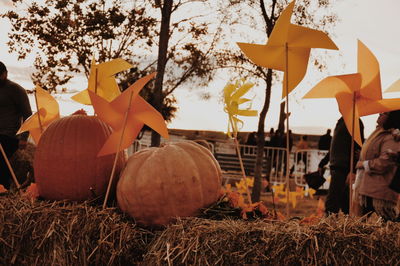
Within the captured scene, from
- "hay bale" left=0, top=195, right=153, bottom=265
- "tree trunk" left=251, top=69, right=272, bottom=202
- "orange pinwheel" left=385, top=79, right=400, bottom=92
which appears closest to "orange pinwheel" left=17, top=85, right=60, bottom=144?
"hay bale" left=0, top=195, right=153, bottom=265

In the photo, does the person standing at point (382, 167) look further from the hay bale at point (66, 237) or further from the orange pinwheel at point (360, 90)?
the hay bale at point (66, 237)

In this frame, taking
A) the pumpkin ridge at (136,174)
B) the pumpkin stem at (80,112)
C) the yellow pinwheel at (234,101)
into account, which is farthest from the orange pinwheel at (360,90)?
the pumpkin stem at (80,112)

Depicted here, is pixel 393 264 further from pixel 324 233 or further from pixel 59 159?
pixel 59 159

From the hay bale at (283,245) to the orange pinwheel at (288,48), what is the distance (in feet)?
2.24

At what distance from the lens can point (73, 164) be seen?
254cm

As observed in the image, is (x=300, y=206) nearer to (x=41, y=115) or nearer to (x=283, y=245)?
(x=41, y=115)

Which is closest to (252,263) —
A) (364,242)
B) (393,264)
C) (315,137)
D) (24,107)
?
(364,242)

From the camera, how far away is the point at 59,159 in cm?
256

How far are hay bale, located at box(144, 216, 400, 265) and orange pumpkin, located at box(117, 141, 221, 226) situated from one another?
320 mm

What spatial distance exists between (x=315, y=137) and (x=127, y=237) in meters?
38.9

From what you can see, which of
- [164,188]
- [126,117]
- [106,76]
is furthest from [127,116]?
[106,76]

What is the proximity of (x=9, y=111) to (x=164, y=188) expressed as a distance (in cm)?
368

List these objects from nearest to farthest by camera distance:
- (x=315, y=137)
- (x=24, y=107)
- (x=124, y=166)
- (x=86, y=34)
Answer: (x=124, y=166) < (x=24, y=107) < (x=86, y=34) < (x=315, y=137)

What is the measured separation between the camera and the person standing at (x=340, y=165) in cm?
551
